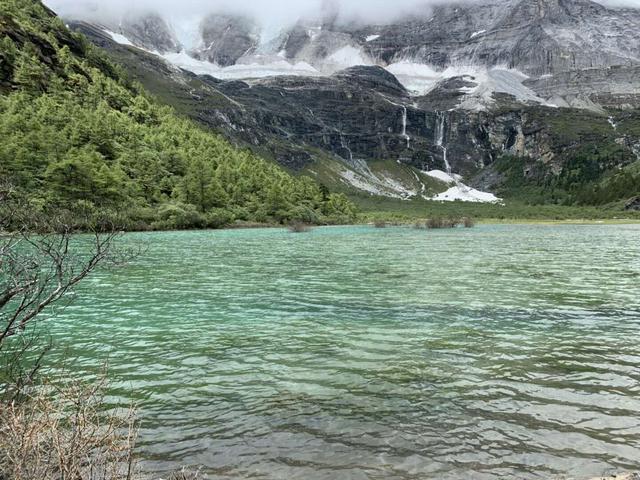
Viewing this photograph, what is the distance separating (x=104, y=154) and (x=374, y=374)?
12648 cm

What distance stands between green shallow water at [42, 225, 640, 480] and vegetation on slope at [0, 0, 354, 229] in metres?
58.7

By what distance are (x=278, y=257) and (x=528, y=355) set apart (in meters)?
34.7

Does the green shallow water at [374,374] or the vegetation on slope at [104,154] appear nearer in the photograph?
the green shallow water at [374,374]

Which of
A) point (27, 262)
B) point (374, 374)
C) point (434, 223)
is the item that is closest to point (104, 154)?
point (434, 223)

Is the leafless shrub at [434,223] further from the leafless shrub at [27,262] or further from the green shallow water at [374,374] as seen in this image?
the leafless shrub at [27,262]

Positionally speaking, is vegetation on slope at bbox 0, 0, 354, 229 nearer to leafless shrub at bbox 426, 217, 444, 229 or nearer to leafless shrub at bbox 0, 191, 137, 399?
leafless shrub at bbox 426, 217, 444, 229

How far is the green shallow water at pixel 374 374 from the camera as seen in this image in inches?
321

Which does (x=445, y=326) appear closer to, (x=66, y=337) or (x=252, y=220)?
(x=66, y=337)

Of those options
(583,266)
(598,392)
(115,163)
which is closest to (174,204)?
(115,163)

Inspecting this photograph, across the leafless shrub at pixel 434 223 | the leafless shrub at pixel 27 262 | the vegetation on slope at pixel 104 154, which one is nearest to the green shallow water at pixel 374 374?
the leafless shrub at pixel 27 262

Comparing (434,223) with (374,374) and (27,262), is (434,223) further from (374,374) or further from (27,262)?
(27,262)

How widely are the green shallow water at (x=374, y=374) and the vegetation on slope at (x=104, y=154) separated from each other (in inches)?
2313

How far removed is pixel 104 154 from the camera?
122750mm

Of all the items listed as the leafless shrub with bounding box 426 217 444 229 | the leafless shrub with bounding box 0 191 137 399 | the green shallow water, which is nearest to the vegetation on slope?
the leafless shrub with bounding box 426 217 444 229
